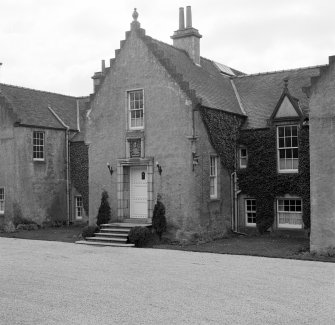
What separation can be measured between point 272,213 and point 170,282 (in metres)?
12.7

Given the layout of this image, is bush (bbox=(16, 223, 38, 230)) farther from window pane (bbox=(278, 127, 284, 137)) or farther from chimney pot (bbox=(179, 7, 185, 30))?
window pane (bbox=(278, 127, 284, 137))

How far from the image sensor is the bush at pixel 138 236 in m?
22.3

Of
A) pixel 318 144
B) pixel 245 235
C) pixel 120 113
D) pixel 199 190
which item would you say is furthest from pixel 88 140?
pixel 318 144

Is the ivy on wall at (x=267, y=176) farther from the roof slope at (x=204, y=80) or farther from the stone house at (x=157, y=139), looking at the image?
the roof slope at (x=204, y=80)

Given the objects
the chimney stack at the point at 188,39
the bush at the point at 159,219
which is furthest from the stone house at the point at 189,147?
the chimney stack at the point at 188,39

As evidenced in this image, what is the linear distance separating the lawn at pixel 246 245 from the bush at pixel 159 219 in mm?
756

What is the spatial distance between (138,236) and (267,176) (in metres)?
7.30

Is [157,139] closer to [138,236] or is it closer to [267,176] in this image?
[138,236]

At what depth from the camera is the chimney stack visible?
29.0 meters

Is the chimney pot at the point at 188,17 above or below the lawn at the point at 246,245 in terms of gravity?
above

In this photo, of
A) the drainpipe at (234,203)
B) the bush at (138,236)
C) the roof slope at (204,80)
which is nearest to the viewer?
the bush at (138,236)

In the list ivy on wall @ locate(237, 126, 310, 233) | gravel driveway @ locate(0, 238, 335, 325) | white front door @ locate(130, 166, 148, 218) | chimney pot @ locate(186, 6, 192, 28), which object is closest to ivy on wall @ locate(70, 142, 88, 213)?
white front door @ locate(130, 166, 148, 218)

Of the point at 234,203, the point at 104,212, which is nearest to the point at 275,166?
the point at 234,203

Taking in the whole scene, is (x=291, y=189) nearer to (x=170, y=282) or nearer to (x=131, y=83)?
(x=131, y=83)
